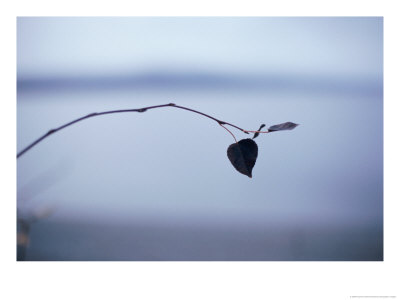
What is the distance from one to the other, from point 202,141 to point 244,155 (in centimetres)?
37

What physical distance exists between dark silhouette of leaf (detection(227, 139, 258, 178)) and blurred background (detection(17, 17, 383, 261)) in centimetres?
32

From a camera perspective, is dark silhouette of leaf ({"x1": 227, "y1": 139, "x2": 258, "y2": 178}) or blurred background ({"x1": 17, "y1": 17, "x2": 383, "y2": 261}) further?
blurred background ({"x1": 17, "y1": 17, "x2": 383, "y2": 261})

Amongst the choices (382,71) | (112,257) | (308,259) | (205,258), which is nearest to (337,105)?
(382,71)

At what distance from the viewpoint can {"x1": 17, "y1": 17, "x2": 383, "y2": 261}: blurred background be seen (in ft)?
2.83

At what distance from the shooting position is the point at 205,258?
2.89 feet

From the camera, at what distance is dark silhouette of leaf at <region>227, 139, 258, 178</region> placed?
54cm

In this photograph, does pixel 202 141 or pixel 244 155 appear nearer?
pixel 244 155

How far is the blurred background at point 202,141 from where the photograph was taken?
864 millimetres

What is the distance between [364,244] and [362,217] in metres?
0.07

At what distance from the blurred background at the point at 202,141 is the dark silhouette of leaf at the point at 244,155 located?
1.05 feet

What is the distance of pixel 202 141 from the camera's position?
0.91 metres

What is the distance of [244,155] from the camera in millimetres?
546
